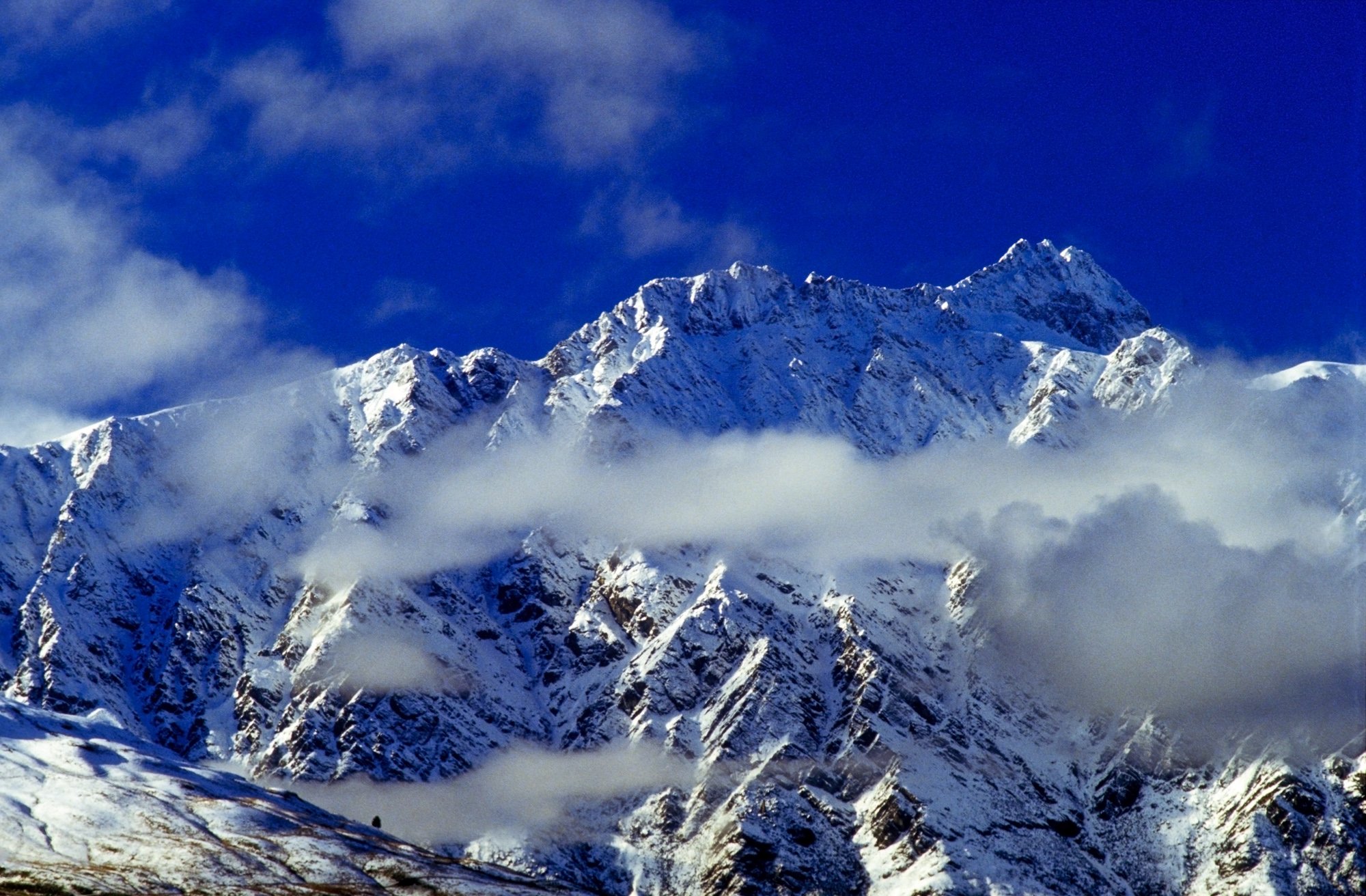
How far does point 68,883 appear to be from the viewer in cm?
19675
